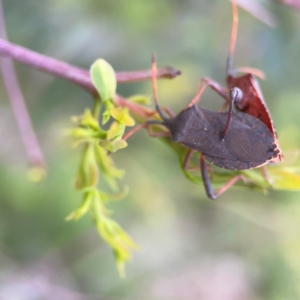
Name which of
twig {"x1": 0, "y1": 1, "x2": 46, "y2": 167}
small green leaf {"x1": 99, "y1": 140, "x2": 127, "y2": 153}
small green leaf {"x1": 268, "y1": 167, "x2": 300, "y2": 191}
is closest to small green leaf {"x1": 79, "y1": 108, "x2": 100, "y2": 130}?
small green leaf {"x1": 99, "y1": 140, "x2": 127, "y2": 153}

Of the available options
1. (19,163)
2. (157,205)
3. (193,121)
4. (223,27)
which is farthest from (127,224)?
(193,121)

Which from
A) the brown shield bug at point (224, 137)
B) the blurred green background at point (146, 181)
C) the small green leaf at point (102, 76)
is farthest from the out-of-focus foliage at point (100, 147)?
the blurred green background at point (146, 181)

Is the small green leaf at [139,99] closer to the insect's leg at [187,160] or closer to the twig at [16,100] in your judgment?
the insect's leg at [187,160]

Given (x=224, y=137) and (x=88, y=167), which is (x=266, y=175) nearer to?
(x=224, y=137)

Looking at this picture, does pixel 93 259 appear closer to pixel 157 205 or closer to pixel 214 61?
pixel 157 205

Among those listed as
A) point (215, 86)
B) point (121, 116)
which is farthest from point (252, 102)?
point (121, 116)
